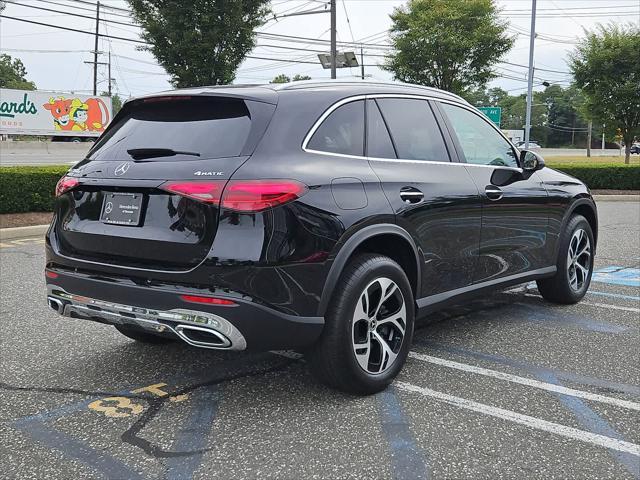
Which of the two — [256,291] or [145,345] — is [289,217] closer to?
[256,291]

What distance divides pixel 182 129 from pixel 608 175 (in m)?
17.3

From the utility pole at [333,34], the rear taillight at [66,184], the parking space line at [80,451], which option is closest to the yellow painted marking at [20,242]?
the rear taillight at [66,184]

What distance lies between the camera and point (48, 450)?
2.88 metres

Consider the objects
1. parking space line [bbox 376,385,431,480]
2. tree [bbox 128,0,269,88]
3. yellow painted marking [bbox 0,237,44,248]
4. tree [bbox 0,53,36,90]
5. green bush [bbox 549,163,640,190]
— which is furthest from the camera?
tree [bbox 0,53,36,90]

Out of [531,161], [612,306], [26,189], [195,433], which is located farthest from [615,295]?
[26,189]

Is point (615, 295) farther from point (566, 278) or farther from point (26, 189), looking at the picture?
point (26, 189)

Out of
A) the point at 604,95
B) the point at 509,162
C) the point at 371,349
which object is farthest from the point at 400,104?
the point at 604,95

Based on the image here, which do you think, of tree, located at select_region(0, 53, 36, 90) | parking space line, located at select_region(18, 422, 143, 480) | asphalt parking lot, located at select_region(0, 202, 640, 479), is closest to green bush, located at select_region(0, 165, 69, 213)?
asphalt parking lot, located at select_region(0, 202, 640, 479)

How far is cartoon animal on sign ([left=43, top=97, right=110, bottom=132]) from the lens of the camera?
36.5 metres

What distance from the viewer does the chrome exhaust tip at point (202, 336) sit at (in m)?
2.96

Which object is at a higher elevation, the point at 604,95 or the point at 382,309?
the point at 604,95

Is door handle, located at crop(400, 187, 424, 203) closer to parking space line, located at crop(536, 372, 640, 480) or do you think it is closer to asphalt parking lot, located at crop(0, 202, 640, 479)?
asphalt parking lot, located at crop(0, 202, 640, 479)

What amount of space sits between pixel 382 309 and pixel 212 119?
1391 mm

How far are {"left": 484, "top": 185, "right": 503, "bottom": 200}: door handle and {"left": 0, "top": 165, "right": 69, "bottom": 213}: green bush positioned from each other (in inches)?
341
